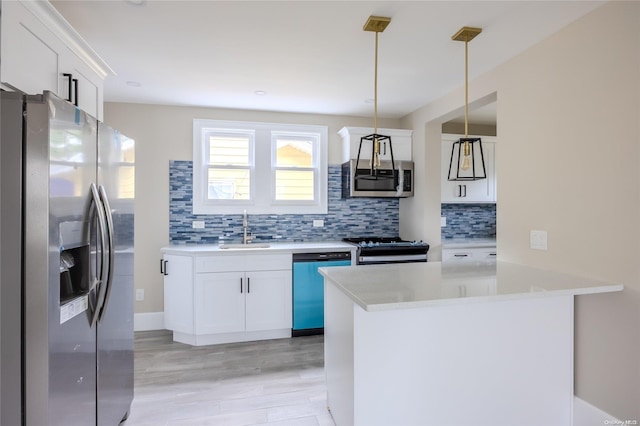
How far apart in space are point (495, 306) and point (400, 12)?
1.72 metres

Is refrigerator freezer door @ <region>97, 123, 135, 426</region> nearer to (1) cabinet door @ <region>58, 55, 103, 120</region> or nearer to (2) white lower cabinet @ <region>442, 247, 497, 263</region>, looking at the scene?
(1) cabinet door @ <region>58, 55, 103, 120</region>

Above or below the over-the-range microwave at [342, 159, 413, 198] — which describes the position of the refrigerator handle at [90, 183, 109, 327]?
below

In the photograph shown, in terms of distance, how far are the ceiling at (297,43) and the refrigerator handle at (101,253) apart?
1.10 metres

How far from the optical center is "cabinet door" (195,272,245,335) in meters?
3.35

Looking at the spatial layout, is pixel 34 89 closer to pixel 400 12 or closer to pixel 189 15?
pixel 189 15

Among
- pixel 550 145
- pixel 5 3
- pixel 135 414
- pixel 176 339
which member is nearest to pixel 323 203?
pixel 176 339

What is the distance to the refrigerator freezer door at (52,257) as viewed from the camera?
4.49ft

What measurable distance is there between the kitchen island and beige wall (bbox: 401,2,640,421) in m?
0.13

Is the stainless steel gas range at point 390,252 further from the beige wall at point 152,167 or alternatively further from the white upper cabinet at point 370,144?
the beige wall at point 152,167

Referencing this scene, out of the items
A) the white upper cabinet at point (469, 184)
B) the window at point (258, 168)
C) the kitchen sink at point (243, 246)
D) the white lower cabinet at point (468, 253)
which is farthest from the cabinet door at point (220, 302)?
the white upper cabinet at point (469, 184)

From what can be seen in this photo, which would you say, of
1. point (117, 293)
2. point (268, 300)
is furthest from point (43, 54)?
point (268, 300)

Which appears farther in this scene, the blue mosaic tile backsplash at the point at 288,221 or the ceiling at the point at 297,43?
the blue mosaic tile backsplash at the point at 288,221

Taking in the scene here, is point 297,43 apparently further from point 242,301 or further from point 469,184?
point 469,184

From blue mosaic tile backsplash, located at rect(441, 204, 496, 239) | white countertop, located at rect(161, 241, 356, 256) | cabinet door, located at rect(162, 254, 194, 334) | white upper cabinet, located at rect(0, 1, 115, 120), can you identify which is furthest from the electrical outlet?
white upper cabinet, located at rect(0, 1, 115, 120)
